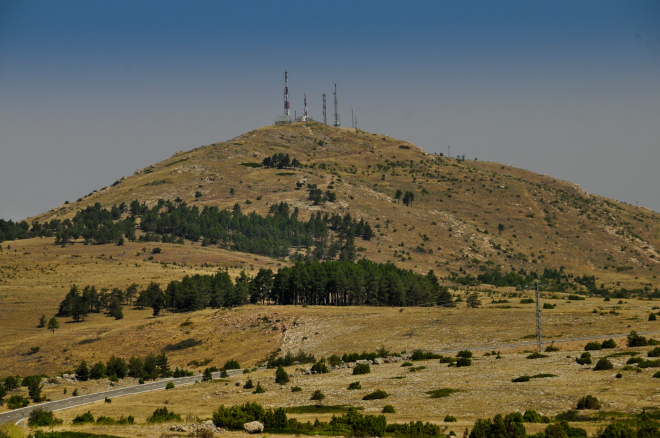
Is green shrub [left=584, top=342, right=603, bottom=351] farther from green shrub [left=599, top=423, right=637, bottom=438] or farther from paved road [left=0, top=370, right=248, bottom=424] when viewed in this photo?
paved road [left=0, top=370, right=248, bottom=424]

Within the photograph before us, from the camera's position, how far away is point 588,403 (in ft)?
127

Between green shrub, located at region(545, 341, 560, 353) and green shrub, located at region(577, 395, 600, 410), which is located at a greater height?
green shrub, located at region(577, 395, 600, 410)

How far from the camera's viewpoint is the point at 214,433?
36031 mm

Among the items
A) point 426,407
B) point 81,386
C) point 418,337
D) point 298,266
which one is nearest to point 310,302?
point 298,266

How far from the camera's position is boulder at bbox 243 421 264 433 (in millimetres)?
36906

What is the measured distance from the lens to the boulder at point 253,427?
36906 mm

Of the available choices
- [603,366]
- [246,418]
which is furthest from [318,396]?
[603,366]

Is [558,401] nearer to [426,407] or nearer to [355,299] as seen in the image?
[426,407]

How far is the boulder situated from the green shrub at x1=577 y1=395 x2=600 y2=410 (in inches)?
809

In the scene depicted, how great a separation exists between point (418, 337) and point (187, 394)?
3860 centimetres

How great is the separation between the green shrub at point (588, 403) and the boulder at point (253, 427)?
67.4 ft

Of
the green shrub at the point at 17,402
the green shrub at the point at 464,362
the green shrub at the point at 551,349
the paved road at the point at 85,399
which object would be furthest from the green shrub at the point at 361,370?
the green shrub at the point at 17,402

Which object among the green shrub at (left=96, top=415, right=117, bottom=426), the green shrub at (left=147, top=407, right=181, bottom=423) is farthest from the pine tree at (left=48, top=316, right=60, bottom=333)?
the green shrub at (left=96, top=415, right=117, bottom=426)

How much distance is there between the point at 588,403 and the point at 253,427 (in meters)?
21.5
